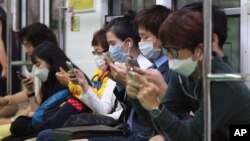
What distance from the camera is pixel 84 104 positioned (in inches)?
133

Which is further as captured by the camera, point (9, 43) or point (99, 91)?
point (9, 43)

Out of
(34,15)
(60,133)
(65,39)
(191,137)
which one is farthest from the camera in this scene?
(34,15)

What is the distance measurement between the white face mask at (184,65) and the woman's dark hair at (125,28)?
3.28 ft

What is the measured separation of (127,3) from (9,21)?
0.98 meters

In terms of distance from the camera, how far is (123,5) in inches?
169

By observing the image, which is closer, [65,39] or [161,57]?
[161,57]

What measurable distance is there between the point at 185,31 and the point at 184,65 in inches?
5.7

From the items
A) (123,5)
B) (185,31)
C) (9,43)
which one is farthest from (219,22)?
(9,43)


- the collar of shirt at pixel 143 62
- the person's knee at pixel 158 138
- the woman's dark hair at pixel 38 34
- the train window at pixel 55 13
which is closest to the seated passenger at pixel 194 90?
the person's knee at pixel 158 138

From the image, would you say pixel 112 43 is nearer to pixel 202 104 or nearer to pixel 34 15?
pixel 202 104

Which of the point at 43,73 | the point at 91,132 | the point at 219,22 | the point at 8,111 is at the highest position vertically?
the point at 219,22

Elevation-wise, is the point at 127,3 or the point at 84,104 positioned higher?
the point at 127,3

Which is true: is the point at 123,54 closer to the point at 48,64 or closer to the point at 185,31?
the point at 48,64

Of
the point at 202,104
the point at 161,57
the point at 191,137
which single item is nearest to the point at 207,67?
the point at 202,104
